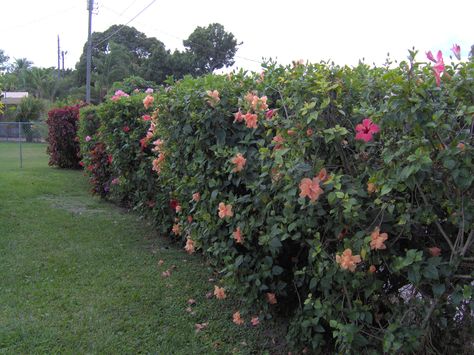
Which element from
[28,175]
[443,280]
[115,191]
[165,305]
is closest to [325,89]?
[443,280]

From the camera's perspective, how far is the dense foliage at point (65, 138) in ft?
46.6

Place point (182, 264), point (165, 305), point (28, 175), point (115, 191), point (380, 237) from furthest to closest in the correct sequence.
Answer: point (28, 175) < point (115, 191) < point (182, 264) < point (165, 305) < point (380, 237)

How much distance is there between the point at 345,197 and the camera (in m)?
2.19

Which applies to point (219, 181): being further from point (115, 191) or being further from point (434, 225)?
point (115, 191)

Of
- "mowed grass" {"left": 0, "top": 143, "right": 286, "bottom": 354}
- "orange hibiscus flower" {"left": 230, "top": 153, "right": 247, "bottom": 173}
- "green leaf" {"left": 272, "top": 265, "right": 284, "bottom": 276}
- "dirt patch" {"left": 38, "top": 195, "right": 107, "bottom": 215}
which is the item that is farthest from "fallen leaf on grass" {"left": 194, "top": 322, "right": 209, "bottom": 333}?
"dirt patch" {"left": 38, "top": 195, "right": 107, "bottom": 215}

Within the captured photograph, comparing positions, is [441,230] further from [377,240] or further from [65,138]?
[65,138]

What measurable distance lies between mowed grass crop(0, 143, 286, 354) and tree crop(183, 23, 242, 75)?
35791 millimetres

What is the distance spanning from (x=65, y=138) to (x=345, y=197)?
13.4 meters

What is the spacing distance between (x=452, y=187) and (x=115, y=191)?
262 inches

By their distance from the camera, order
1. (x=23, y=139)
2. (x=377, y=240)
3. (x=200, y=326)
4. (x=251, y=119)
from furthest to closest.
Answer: (x=23, y=139) → (x=200, y=326) → (x=251, y=119) → (x=377, y=240)

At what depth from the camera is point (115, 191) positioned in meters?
7.97

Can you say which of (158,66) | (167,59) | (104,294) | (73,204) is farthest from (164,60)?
(104,294)

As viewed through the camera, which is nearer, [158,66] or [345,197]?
[345,197]

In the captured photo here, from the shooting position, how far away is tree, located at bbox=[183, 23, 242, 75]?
41.3 meters
